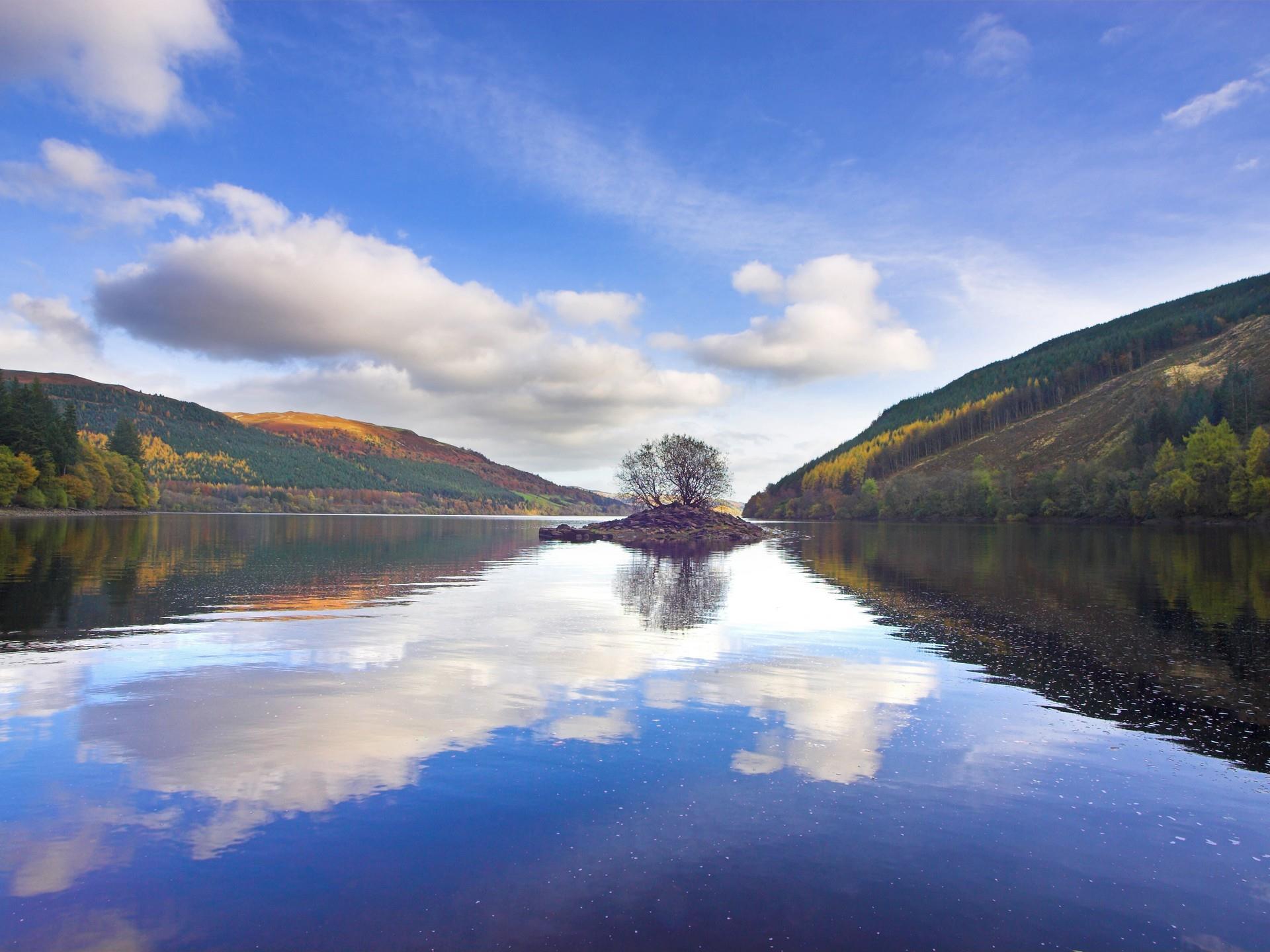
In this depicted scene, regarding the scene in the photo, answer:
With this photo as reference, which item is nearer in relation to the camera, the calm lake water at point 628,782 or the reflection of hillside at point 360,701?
the calm lake water at point 628,782

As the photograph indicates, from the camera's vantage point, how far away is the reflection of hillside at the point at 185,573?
22203 mm

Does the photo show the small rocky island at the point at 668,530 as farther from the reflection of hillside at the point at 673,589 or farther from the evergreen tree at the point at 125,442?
the evergreen tree at the point at 125,442

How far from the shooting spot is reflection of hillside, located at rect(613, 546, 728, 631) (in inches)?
926

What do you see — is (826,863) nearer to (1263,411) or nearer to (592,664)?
(592,664)

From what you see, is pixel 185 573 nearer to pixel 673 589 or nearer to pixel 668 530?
pixel 673 589

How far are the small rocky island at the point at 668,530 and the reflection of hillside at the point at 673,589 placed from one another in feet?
82.6

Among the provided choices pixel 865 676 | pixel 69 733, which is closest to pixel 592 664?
pixel 865 676

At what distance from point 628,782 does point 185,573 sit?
32.8 metres

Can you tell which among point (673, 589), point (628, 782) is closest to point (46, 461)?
point (673, 589)

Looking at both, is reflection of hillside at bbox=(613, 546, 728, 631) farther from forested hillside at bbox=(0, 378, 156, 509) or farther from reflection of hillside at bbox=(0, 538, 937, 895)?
forested hillside at bbox=(0, 378, 156, 509)

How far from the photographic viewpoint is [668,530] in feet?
273

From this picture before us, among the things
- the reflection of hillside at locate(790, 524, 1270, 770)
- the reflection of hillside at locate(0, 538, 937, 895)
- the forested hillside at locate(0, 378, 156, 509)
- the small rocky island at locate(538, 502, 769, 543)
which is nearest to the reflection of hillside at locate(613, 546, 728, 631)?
the reflection of hillside at locate(0, 538, 937, 895)

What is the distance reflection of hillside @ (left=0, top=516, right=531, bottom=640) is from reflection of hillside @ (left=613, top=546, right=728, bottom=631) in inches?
367

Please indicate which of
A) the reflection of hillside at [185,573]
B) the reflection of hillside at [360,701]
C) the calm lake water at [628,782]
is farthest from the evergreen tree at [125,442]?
the reflection of hillside at [360,701]
